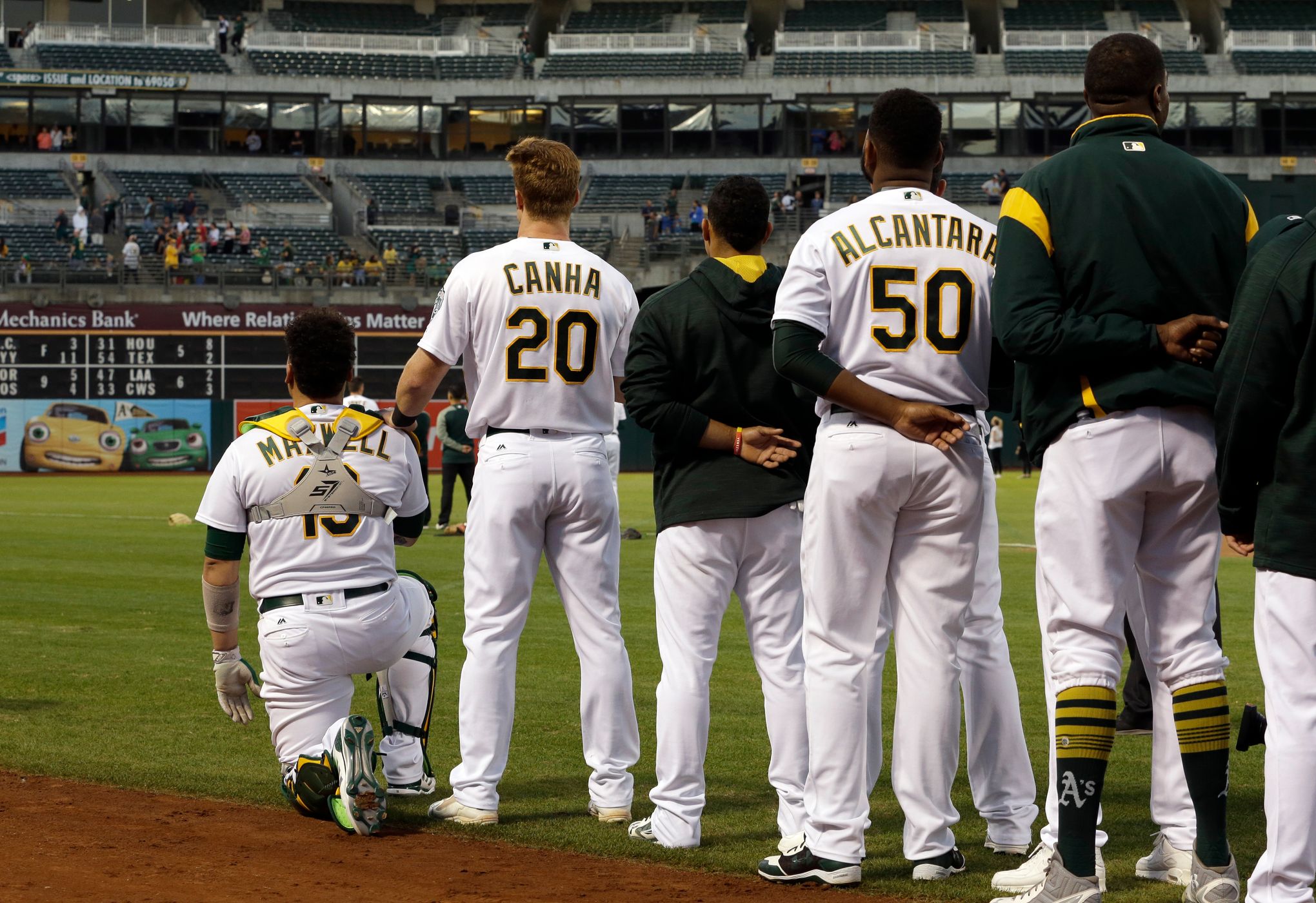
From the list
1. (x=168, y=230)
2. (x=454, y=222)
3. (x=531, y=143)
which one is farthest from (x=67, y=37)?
(x=531, y=143)

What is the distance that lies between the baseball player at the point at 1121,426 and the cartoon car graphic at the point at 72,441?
36.4 metres

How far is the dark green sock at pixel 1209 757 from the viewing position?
4156mm

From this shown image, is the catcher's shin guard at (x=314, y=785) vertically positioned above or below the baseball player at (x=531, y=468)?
below

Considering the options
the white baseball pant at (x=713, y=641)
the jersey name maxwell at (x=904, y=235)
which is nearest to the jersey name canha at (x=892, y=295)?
the jersey name maxwell at (x=904, y=235)

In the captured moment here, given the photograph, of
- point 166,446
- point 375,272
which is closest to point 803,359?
point 166,446

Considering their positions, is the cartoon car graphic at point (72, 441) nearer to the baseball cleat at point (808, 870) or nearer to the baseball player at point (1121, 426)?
the baseball cleat at point (808, 870)

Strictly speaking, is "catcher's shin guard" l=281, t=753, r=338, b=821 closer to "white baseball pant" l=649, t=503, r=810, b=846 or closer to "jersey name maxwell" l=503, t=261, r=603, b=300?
"white baseball pant" l=649, t=503, r=810, b=846

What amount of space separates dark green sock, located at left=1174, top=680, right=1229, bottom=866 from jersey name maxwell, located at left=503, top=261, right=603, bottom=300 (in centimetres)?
259

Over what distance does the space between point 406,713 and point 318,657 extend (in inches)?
22.3

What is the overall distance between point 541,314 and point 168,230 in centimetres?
4302

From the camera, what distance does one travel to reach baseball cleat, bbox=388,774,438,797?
5797 mm

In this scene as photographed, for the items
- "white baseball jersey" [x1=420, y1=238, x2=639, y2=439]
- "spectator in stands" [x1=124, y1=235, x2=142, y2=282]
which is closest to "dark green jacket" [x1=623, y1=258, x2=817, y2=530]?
"white baseball jersey" [x1=420, y1=238, x2=639, y2=439]

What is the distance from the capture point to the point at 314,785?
5277 mm

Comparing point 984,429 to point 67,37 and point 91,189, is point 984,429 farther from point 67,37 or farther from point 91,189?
point 67,37
